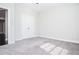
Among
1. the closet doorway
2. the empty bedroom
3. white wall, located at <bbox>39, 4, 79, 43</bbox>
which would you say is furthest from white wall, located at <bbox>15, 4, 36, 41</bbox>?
the closet doorway

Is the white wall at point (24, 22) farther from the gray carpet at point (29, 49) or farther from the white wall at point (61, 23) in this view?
the gray carpet at point (29, 49)

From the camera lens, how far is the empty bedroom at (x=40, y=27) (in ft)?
13.6

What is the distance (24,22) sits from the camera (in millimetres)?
6395

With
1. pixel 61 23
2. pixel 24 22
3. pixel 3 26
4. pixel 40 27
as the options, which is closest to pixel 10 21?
pixel 3 26

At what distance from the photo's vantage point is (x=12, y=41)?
479cm

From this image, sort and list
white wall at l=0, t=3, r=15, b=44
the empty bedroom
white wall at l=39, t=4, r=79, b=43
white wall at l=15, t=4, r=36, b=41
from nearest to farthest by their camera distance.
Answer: the empty bedroom < white wall at l=0, t=3, r=15, b=44 < white wall at l=39, t=4, r=79, b=43 < white wall at l=15, t=4, r=36, b=41

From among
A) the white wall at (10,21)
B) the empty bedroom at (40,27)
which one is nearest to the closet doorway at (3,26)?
the empty bedroom at (40,27)

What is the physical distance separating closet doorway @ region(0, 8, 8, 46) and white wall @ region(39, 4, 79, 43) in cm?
324

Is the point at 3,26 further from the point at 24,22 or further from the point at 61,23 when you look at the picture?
the point at 61,23

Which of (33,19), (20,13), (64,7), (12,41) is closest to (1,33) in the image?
(12,41)

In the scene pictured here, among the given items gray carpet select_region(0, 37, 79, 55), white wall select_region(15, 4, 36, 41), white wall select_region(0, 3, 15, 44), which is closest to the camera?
gray carpet select_region(0, 37, 79, 55)

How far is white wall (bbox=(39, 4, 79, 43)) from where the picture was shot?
16.6 ft

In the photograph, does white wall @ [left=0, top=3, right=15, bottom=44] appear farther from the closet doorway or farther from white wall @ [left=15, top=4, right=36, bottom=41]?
white wall @ [left=15, top=4, right=36, bottom=41]

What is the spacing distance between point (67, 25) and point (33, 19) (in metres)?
2.98
